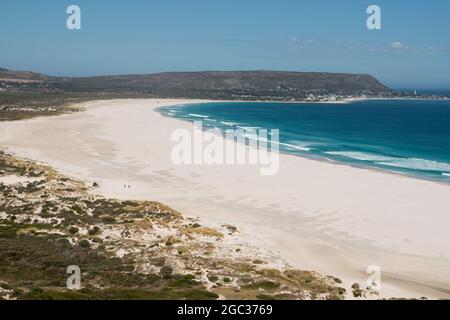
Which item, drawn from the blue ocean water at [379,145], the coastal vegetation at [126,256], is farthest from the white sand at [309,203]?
the blue ocean water at [379,145]

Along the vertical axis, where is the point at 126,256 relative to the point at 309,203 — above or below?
above

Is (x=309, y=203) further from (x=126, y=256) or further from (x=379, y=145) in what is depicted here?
(x=379, y=145)

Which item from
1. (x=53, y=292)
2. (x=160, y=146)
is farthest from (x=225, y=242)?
(x=160, y=146)

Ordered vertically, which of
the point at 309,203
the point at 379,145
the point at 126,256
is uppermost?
the point at 379,145

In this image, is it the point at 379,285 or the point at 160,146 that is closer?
Answer: the point at 379,285

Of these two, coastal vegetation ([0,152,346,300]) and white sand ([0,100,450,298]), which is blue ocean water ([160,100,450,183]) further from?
coastal vegetation ([0,152,346,300])

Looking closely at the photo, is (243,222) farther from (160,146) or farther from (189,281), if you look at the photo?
(160,146)

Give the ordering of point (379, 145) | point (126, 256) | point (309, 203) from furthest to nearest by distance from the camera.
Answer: point (379, 145)
point (309, 203)
point (126, 256)

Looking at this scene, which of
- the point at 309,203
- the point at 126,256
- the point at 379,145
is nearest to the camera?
the point at 126,256

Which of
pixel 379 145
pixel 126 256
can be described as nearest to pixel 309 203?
pixel 126 256
